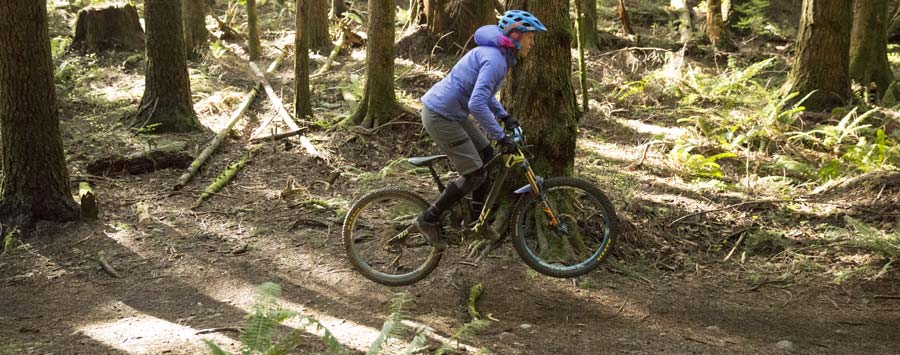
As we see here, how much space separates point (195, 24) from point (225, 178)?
9.83 meters

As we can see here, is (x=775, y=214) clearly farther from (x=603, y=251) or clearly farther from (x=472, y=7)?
(x=472, y=7)

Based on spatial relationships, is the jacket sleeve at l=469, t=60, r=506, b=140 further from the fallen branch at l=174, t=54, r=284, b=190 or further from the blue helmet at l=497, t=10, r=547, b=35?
the fallen branch at l=174, t=54, r=284, b=190

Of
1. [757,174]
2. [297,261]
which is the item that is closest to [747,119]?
[757,174]

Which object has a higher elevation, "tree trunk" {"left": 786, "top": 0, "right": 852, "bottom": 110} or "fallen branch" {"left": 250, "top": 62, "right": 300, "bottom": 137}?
"tree trunk" {"left": 786, "top": 0, "right": 852, "bottom": 110}

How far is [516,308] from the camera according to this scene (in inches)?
273

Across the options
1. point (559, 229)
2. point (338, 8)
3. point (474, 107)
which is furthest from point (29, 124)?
point (338, 8)

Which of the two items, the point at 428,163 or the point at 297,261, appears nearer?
the point at 428,163

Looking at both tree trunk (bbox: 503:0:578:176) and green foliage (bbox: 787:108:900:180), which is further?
green foliage (bbox: 787:108:900:180)

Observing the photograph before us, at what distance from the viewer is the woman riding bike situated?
6199mm

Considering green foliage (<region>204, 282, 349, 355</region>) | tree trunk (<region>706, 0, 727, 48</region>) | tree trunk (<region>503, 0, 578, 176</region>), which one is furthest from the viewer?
tree trunk (<region>706, 0, 727, 48</region>)

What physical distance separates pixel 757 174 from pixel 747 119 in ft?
4.86

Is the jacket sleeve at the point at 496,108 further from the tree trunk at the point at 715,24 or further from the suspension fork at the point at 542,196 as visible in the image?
the tree trunk at the point at 715,24

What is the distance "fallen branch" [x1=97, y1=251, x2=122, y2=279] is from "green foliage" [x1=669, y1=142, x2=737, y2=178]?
25.5ft

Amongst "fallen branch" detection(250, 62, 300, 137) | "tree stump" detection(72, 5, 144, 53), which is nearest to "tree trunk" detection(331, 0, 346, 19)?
"fallen branch" detection(250, 62, 300, 137)
